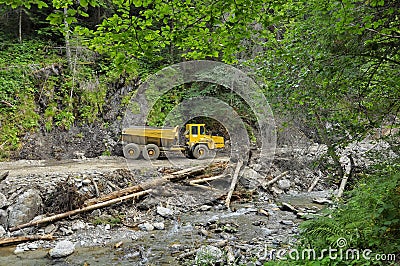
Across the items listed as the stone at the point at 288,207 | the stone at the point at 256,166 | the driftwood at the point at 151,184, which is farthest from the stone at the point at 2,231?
the stone at the point at 256,166

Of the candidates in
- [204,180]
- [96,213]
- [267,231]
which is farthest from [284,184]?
[96,213]

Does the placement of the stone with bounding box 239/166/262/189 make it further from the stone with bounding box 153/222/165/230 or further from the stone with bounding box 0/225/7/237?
the stone with bounding box 0/225/7/237

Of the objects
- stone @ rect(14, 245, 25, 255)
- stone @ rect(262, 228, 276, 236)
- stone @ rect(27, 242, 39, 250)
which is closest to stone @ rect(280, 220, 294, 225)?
stone @ rect(262, 228, 276, 236)

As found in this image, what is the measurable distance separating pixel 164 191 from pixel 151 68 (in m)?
11.9

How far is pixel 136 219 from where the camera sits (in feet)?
30.2

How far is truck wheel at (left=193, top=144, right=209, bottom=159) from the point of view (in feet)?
49.0

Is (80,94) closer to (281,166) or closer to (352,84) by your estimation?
(281,166)

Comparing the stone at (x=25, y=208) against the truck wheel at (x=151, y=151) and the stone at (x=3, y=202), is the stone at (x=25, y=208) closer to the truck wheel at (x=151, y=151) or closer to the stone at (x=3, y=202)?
the stone at (x=3, y=202)

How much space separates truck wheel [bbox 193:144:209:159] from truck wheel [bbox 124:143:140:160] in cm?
272

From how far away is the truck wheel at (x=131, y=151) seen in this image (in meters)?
14.0

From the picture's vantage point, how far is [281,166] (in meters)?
14.9

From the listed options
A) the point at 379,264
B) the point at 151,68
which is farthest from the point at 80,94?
the point at 379,264

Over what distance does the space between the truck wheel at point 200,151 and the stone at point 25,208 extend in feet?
25.3

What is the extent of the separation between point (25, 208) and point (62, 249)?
1992 mm
